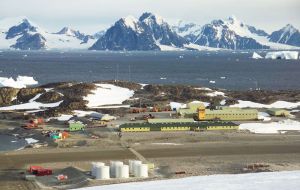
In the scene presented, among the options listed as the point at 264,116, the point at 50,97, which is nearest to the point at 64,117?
the point at 50,97

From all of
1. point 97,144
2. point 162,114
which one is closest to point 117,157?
point 97,144

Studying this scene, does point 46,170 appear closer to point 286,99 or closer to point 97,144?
point 97,144

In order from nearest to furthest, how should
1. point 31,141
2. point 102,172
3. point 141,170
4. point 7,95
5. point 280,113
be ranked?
point 102,172 < point 141,170 < point 31,141 < point 280,113 < point 7,95

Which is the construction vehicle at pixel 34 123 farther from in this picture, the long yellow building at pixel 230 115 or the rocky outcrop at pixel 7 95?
the long yellow building at pixel 230 115

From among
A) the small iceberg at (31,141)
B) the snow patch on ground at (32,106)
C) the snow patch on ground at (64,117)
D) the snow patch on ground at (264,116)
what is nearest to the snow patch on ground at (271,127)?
the snow patch on ground at (264,116)

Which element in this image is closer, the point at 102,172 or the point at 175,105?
the point at 102,172

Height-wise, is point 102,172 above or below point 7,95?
below

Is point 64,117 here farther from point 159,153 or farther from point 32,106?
point 159,153
